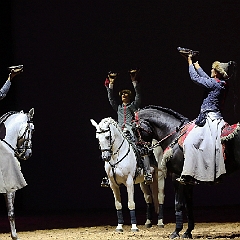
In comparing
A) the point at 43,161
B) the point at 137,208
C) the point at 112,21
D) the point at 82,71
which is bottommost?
the point at 137,208

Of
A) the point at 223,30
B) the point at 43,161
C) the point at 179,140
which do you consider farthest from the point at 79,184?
the point at 179,140

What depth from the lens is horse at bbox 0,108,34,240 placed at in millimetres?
7117

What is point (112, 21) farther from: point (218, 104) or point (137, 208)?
point (218, 104)

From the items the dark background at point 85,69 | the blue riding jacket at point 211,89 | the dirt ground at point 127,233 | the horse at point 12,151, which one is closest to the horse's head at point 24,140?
the horse at point 12,151

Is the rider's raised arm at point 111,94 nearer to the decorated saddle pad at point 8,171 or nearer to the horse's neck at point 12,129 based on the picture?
the horse's neck at point 12,129

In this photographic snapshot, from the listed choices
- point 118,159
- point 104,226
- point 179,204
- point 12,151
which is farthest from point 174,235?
point 12,151

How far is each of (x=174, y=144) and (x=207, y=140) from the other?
19.3 inches

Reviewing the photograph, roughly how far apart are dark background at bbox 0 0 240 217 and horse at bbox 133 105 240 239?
380cm

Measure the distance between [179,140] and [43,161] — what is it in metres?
5.02

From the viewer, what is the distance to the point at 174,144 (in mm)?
7254

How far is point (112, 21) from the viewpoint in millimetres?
11469

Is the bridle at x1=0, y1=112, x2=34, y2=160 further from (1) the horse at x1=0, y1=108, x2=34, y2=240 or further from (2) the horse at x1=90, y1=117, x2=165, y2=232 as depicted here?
(2) the horse at x1=90, y1=117, x2=165, y2=232

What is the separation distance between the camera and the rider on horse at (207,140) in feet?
22.6

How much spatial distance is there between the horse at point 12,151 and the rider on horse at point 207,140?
71.1 inches
